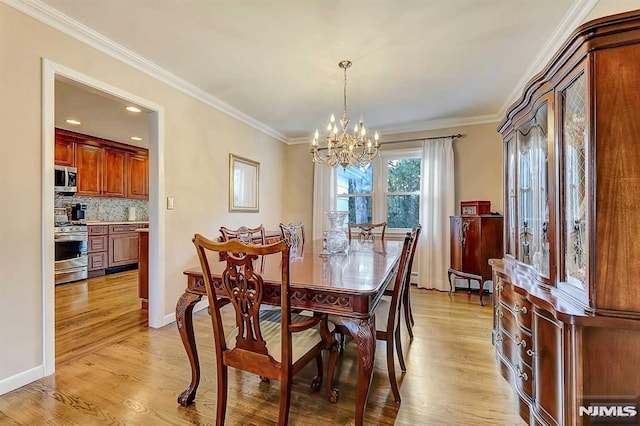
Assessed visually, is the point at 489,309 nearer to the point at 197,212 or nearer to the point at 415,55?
the point at 415,55

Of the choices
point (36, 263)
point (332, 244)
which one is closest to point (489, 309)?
point (332, 244)

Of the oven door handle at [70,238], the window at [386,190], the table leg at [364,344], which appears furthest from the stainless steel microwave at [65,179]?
the table leg at [364,344]

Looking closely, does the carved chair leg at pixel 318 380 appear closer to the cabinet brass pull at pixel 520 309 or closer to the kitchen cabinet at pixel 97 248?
the cabinet brass pull at pixel 520 309

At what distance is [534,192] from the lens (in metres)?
1.82

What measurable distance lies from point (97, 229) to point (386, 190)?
491cm

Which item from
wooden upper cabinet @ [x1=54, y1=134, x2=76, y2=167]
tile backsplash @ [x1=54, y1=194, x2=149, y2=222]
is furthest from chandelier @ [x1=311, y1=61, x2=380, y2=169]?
tile backsplash @ [x1=54, y1=194, x2=149, y2=222]

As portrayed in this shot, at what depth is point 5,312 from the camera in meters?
1.80

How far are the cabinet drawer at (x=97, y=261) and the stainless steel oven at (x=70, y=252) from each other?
12 centimetres

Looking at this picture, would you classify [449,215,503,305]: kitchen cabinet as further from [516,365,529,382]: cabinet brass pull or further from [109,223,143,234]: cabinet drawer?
[109,223,143,234]: cabinet drawer

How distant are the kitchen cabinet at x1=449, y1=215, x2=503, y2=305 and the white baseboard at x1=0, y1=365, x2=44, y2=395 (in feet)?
13.6

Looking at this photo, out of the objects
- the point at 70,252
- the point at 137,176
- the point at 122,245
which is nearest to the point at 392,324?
the point at 70,252

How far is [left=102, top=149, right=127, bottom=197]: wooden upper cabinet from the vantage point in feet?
17.7

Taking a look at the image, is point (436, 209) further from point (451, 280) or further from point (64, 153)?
point (64, 153)

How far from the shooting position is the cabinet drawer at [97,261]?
4.85m
